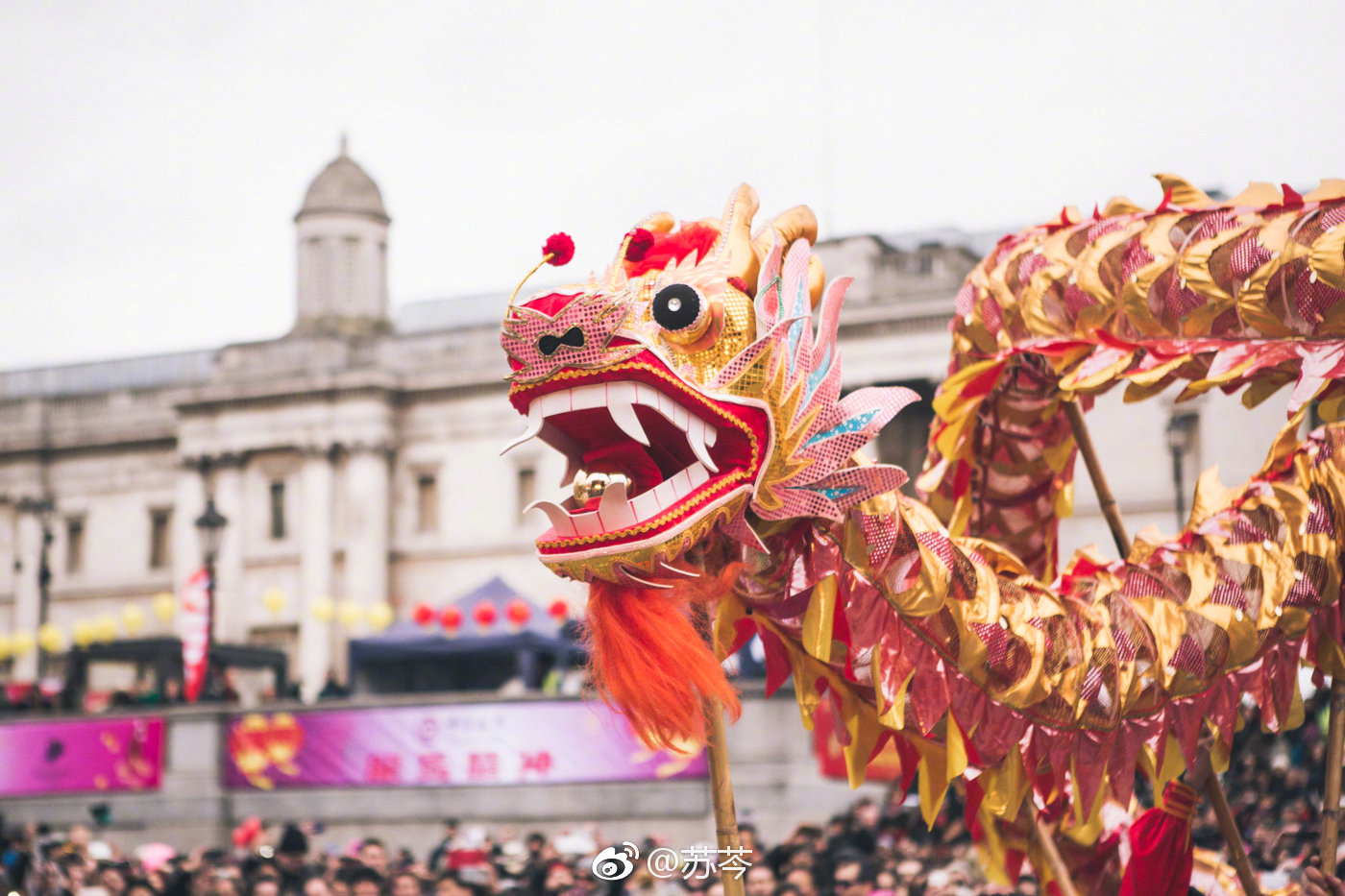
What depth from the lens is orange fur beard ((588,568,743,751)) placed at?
409cm

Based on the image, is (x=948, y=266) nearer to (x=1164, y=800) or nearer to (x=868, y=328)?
(x=868, y=328)

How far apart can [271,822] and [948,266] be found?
21.0m

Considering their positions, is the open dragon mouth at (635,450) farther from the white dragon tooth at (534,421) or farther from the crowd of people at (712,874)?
the crowd of people at (712,874)

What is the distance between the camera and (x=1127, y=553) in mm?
5379

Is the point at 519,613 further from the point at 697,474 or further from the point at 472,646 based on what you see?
the point at 697,474

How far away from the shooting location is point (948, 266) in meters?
36.9

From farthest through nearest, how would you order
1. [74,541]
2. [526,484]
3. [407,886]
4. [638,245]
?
[74,541]
[526,484]
[407,886]
[638,245]

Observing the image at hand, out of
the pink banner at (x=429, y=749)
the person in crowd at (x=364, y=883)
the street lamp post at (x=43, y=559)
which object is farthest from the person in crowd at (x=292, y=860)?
the street lamp post at (x=43, y=559)

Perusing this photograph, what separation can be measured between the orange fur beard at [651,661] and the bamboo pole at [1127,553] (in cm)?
163

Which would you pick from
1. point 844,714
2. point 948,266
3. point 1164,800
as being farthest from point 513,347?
point 948,266

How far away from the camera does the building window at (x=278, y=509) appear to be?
44.2 metres

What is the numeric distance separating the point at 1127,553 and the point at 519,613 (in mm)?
22251

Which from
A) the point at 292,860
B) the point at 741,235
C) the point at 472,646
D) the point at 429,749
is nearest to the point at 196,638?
the point at 472,646

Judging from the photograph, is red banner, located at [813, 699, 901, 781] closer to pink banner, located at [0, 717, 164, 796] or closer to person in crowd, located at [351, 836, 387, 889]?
person in crowd, located at [351, 836, 387, 889]
